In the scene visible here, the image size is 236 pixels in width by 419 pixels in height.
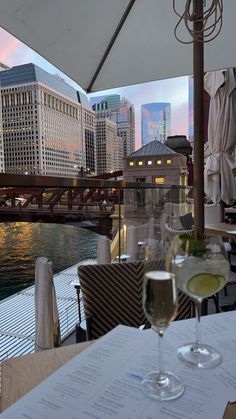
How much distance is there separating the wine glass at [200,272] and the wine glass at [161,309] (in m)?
0.09

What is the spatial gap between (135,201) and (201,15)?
8.12 feet

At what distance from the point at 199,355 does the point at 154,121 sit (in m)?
27.5

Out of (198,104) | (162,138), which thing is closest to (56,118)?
(198,104)

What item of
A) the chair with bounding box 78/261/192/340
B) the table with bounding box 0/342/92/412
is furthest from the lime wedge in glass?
the chair with bounding box 78/261/192/340

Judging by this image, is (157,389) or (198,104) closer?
(157,389)

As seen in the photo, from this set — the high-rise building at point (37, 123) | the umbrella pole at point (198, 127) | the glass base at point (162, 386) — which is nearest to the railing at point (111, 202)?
the umbrella pole at point (198, 127)

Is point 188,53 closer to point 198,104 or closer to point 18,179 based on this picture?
point 198,104

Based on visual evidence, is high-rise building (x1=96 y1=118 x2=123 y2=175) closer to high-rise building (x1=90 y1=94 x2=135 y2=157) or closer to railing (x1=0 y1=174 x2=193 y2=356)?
high-rise building (x1=90 y1=94 x2=135 y2=157)

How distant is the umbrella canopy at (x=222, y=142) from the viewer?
5.05 meters

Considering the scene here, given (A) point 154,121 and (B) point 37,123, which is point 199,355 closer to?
(B) point 37,123

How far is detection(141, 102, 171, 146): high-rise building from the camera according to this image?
27.0 metres

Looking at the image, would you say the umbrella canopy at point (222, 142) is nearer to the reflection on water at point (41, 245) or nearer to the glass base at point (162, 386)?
the reflection on water at point (41, 245)

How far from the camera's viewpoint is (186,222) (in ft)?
14.9

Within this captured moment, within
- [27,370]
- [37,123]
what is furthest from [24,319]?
[37,123]
